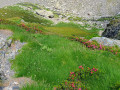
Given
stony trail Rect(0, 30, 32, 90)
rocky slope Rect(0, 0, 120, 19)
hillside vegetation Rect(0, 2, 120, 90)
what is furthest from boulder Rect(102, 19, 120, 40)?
rocky slope Rect(0, 0, 120, 19)

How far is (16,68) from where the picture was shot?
6.84 meters

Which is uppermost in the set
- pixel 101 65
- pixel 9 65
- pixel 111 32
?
pixel 101 65

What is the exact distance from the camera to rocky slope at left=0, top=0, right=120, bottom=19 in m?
60.4

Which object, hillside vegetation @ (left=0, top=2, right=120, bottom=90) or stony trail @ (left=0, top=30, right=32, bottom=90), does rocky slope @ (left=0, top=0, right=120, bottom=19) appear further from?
hillside vegetation @ (left=0, top=2, right=120, bottom=90)

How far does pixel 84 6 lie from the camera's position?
216 ft

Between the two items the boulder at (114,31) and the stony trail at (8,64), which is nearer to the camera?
the stony trail at (8,64)

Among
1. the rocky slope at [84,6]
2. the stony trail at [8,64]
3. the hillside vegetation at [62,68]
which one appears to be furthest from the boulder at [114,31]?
the rocky slope at [84,6]

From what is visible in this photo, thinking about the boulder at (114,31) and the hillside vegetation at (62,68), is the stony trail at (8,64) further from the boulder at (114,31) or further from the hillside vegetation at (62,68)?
the boulder at (114,31)

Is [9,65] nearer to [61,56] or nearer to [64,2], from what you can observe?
[61,56]

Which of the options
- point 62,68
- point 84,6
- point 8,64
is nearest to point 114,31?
point 62,68

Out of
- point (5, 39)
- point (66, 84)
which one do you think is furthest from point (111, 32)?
point (66, 84)

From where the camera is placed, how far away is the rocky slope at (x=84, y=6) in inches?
2378

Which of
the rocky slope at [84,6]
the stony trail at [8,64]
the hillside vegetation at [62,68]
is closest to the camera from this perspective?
the hillside vegetation at [62,68]

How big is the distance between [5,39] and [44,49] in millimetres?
3792
